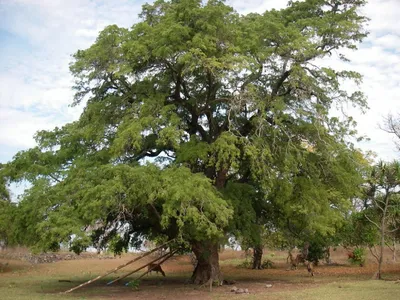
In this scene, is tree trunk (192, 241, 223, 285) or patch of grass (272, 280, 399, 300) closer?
patch of grass (272, 280, 399, 300)

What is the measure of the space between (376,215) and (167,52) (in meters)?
13.8

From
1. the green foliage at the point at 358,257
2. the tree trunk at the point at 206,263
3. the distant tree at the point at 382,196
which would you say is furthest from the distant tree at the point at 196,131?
the green foliage at the point at 358,257

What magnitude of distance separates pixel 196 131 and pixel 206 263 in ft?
18.3

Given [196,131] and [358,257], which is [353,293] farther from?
[358,257]

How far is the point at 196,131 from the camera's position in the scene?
67.9 feet

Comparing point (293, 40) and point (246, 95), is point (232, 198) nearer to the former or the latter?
point (246, 95)

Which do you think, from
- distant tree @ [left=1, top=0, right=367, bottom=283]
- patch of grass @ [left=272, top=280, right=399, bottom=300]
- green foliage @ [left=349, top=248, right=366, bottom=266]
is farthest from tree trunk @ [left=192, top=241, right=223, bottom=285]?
green foliage @ [left=349, top=248, right=366, bottom=266]

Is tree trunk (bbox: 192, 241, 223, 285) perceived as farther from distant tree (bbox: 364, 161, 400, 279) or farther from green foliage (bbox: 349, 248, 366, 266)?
green foliage (bbox: 349, 248, 366, 266)

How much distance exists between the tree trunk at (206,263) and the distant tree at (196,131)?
64mm

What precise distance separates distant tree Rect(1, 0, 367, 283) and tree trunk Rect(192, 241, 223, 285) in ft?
0.21

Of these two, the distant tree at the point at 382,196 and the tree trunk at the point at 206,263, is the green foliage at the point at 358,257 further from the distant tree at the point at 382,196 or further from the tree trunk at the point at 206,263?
the tree trunk at the point at 206,263

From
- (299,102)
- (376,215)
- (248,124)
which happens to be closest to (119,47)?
(248,124)

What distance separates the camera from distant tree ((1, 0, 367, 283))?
1622 centimetres

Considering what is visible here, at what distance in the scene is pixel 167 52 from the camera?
17.0 meters
